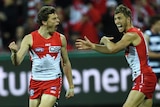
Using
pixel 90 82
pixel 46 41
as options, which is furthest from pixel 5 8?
pixel 46 41

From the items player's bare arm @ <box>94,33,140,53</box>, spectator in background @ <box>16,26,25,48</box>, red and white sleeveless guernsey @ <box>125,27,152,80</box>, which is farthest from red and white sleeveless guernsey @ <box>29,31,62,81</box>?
spectator in background @ <box>16,26,25,48</box>

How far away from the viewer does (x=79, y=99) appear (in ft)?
52.2

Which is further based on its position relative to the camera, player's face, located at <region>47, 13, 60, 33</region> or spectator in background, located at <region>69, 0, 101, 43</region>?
spectator in background, located at <region>69, 0, 101, 43</region>

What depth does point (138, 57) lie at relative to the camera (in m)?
11.4

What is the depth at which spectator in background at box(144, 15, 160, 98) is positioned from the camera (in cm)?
1387

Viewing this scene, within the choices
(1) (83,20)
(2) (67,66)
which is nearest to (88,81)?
(1) (83,20)

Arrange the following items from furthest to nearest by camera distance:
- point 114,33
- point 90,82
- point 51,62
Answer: point 114,33
point 90,82
point 51,62

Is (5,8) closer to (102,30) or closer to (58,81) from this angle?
(102,30)

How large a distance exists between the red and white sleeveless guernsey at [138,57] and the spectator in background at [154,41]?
241 centimetres

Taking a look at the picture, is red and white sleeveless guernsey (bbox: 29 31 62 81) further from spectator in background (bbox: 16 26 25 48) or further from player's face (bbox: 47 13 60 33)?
spectator in background (bbox: 16 26 25 48)

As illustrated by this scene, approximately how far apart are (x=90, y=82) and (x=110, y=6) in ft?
8.54

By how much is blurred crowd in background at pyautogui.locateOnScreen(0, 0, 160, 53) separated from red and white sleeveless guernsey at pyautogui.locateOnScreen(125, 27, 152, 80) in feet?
18.2

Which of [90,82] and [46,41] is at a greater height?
[46,41]

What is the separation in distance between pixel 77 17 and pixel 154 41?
3.82 m
